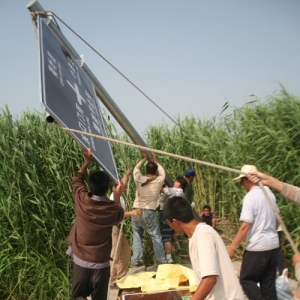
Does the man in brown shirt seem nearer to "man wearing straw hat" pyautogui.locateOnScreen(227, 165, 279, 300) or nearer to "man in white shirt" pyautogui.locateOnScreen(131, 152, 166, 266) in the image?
"man wearing straw hat" pyautogui.locateOnScreen(227, 165, 279, 300)

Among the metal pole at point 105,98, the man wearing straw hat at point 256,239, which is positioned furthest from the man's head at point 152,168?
the man wearing straw hat at point 256,239

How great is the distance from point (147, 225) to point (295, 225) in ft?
6.86

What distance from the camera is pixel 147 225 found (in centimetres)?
595

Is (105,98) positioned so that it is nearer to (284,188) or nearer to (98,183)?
(98,183)

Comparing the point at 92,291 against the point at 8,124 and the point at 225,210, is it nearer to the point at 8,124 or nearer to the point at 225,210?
the point at 8,124

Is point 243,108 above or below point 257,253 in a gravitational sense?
above

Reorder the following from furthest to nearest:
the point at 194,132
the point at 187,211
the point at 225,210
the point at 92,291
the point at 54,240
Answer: the point at 194,132 → the point at 225,210 → the point at 54,240 → the point at 92,291 → the point at 187,211

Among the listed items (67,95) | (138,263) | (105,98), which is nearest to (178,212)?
(67,95)

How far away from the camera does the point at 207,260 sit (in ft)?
7.30

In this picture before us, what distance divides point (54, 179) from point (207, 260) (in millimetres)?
4371

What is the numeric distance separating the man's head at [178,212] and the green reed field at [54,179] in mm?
2576

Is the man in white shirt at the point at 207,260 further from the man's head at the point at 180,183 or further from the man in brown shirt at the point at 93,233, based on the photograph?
the man's head at the point at 180,183

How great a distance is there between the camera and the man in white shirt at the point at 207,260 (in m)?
2.22

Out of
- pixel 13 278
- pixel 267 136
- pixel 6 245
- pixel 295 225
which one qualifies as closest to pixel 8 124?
pixel 6 245
